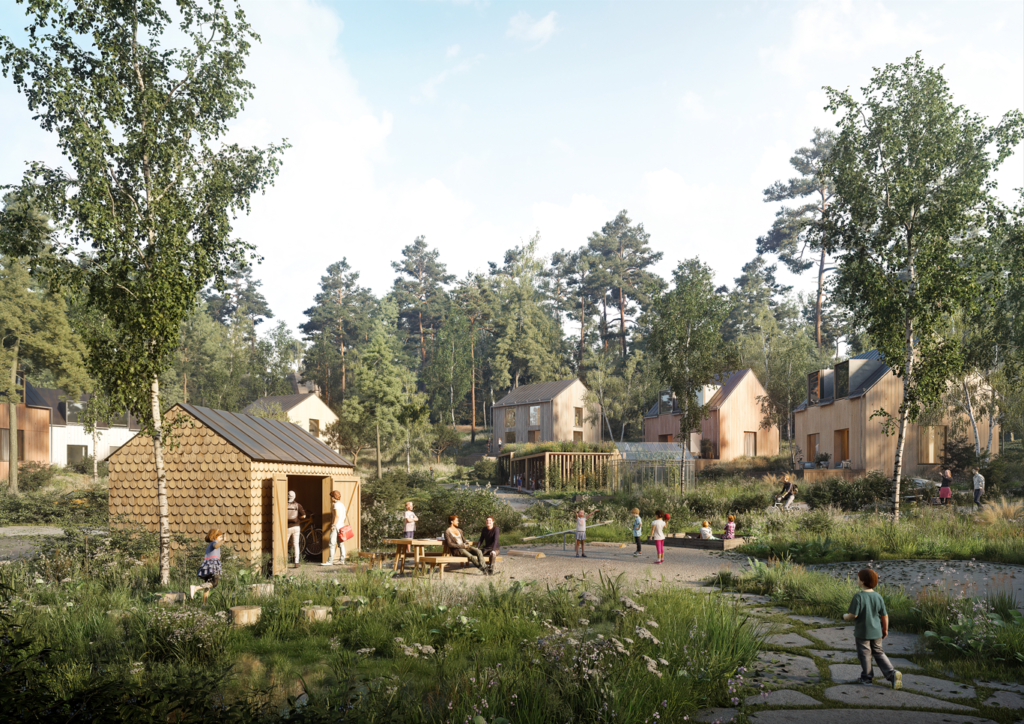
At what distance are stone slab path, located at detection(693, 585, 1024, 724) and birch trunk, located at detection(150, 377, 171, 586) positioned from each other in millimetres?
9815

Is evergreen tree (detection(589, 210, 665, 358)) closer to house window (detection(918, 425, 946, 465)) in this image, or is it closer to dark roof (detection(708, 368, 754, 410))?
dark roof (detection(708, 368, 754, 410))

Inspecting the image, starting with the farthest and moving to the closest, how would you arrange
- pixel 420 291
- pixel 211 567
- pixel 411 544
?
pixel 420 291
pixel 411 544
pixel 211 567

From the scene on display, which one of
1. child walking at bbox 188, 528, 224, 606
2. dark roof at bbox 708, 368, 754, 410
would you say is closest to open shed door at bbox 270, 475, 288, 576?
child walking at bbox 188, 528, 224, 606

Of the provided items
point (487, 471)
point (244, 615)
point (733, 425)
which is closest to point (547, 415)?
point (487, 471)

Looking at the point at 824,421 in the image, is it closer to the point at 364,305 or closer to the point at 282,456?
the point at 282,456

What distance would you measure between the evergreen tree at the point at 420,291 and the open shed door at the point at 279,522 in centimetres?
6911

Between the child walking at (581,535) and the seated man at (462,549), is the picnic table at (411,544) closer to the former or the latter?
the seated man at (462,549)

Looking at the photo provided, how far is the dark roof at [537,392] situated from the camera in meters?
53.8

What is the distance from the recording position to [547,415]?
174 ft

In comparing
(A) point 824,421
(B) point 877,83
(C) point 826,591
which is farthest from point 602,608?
(A) point 824,421

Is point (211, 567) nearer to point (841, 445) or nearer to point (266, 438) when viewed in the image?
point (266, 438)

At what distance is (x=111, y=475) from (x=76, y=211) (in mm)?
6118

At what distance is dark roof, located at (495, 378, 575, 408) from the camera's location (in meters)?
→ 53.8

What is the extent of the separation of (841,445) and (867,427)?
3.09 meters
